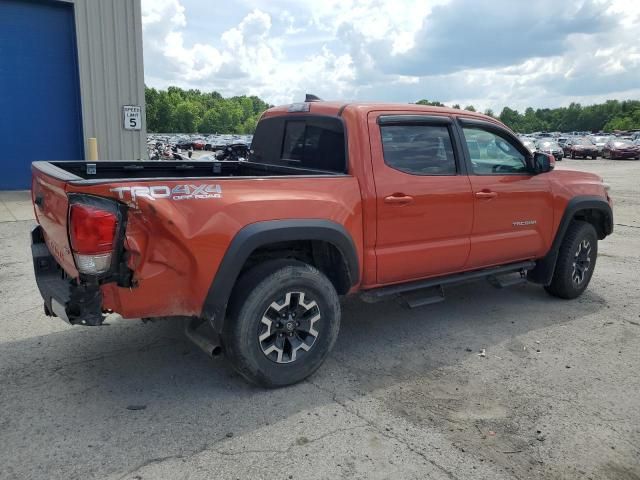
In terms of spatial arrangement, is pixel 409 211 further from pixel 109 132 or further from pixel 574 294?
pixel 109 132

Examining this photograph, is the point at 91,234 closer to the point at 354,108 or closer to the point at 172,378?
the point at 172,378

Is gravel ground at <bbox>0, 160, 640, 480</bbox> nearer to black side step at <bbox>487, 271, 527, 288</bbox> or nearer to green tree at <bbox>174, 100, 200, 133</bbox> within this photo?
black side step at <bbox>487, 271, 527, 288</bbox>

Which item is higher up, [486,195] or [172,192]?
[172,192]

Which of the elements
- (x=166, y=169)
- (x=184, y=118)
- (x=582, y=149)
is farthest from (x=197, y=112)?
(x=166, y=169)

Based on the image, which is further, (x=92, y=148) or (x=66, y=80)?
(x=66, y=80)

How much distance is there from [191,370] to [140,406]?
0.56m

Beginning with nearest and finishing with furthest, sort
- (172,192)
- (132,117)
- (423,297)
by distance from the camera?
(172,192) < (423,297) < (132,117)

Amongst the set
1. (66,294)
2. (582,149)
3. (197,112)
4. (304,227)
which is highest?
(197,112)

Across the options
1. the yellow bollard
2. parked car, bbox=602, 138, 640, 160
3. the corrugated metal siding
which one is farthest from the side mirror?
parked car, bbox=602, 138, 640, 160

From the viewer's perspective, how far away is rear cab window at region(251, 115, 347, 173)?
13.6 feet

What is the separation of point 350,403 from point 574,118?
158 metres

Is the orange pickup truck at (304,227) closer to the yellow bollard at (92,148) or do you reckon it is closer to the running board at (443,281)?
the running board at (443,281)

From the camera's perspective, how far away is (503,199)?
15.8 feet

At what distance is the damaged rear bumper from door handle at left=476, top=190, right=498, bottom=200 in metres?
3.07
